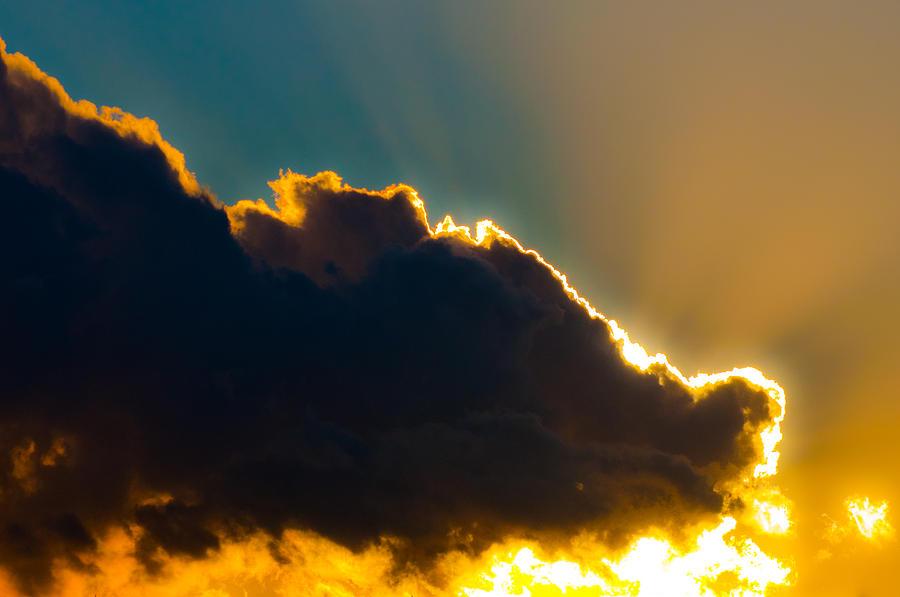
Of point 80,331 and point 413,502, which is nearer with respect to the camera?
point 80,331

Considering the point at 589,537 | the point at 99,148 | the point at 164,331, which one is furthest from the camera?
the point at 589,537

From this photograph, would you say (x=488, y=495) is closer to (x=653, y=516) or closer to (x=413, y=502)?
(x=413, y=502)

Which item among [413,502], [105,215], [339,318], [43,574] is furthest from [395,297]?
[43,574]

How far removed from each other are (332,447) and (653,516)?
2162cm

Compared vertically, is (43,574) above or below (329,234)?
below

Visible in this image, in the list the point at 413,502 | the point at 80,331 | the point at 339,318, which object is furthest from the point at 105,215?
the point at 413,502

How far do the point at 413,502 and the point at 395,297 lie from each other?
1342cm

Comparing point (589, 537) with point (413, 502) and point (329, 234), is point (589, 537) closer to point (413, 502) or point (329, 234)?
point (413, 502)

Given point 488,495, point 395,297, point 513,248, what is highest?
point 513,248

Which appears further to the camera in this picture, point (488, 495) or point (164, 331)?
point (488, 495)

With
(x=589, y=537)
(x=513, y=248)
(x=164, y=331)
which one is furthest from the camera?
(x=513, y=248)

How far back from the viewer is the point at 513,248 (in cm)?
5394

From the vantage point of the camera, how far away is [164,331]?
46969mm

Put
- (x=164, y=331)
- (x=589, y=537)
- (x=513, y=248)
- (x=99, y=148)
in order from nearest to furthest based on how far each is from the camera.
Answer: (x=99, y=148) < (x=164, y=331) < (x=589, y=537) < (x=513, y=248)
